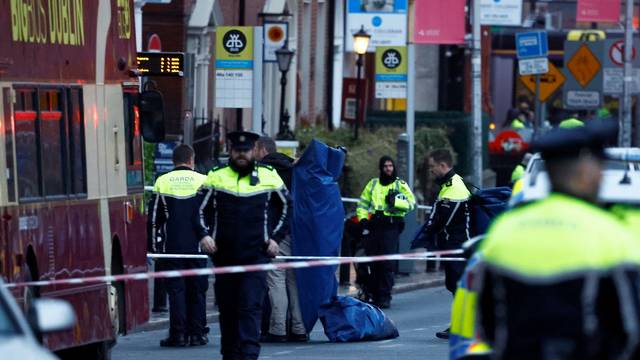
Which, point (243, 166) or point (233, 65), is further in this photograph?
point (233, 65)

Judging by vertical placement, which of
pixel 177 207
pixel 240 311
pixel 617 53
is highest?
pixel 617 53

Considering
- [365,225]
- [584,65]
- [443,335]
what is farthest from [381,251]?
[584,65]

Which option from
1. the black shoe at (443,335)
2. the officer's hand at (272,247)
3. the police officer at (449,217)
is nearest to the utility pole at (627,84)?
the police officer at (449,217)

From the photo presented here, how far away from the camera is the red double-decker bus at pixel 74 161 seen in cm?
1303

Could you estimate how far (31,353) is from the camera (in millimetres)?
7922

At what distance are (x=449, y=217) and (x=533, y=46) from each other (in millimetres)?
19821

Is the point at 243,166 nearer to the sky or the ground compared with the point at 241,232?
nearer to the sky

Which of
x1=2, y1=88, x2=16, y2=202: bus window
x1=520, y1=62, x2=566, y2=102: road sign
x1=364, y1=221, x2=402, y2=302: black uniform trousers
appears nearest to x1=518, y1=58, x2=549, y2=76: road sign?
x1=520, y1=62, x2=566, y2=102: road sign

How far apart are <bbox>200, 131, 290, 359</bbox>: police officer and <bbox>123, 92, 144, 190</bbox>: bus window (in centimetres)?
173

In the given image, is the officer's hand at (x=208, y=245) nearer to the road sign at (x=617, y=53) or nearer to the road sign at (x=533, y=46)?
the road sign at (x=533, y=46)

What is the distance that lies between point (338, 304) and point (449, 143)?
20.8m

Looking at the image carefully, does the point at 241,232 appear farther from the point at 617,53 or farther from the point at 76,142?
the point at 617,53

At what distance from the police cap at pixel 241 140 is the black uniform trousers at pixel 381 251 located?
26.2ft

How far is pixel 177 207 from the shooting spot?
58.3 feet
